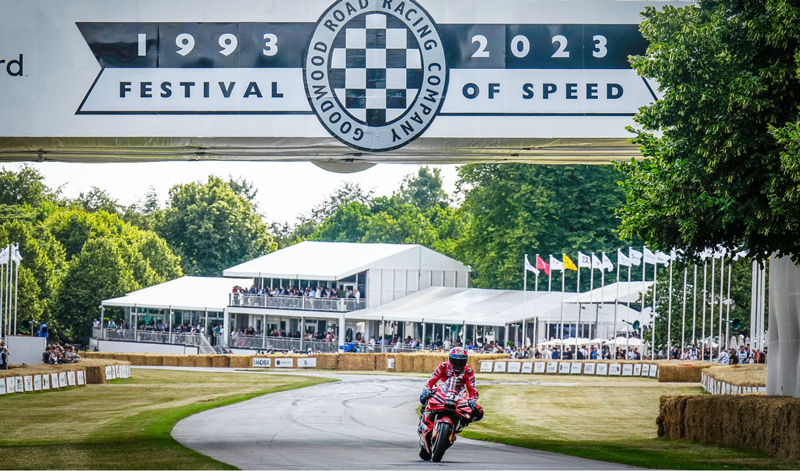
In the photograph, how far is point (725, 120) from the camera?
1341 centimetres

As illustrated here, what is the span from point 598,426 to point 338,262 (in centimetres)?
4238

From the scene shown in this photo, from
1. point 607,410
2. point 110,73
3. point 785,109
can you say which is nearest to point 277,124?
point 110,73

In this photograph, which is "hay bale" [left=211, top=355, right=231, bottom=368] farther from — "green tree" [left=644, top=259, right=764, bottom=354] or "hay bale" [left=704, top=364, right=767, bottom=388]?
"hay bale" [left=704, top=364, right=767, bottom=388]

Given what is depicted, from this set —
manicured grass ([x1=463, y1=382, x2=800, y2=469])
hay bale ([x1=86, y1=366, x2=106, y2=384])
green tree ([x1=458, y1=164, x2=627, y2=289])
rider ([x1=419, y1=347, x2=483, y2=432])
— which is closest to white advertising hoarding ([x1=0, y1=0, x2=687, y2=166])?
rider ([x1=419, y1=347, x2=483, y2=432])

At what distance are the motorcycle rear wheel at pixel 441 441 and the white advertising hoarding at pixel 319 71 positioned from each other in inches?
163

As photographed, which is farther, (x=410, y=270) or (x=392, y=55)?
(x=410, y=270)

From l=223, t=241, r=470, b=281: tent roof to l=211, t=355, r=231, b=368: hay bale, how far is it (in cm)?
1004

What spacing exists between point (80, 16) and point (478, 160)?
6.65 metres

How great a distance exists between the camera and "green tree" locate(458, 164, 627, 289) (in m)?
62.6

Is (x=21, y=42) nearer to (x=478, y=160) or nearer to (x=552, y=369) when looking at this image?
(x=478, y=160)

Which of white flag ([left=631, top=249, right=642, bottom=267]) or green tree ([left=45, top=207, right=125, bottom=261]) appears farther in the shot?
green tree ([left=45, top=207, right=125, bottom=261])

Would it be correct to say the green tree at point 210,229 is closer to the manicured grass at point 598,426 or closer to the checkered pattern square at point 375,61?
the manicured grass at point 598,426

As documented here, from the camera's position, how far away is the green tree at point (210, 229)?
324ft

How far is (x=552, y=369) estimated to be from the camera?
153ft
